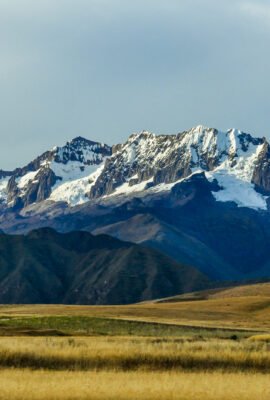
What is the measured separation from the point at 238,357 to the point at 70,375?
1099 centimetres

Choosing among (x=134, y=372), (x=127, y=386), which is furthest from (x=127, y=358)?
(x=127, y=386)

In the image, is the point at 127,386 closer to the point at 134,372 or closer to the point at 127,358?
the point at 134,372

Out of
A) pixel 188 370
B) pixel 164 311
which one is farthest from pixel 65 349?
pixel 164 311

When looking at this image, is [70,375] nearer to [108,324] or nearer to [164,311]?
[108,324]

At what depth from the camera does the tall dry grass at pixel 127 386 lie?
31516mm

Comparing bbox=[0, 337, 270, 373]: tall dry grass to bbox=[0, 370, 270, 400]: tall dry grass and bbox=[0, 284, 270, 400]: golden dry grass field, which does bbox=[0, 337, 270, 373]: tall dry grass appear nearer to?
bbox=[0, 284, 270, 400]: golden dry grass field

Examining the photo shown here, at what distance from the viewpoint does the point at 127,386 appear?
33625 mm

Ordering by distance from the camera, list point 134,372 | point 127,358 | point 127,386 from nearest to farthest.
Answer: point 127,386 → point 134,372 → point 127,358

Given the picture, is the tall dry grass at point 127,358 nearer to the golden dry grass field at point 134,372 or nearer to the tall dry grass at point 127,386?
the golden dry grass field at point 134,372

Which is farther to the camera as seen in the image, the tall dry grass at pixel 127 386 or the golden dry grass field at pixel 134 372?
the golden dry grass field at pixel 134 372

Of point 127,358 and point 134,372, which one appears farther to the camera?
point 127,358

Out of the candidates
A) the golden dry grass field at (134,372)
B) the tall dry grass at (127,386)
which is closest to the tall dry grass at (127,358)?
the golden dry grass field at (134,372)

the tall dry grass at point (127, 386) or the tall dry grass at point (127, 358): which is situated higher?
the tall dry grass at point (127, 358)

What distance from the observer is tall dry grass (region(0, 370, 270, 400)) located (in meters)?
31.5
